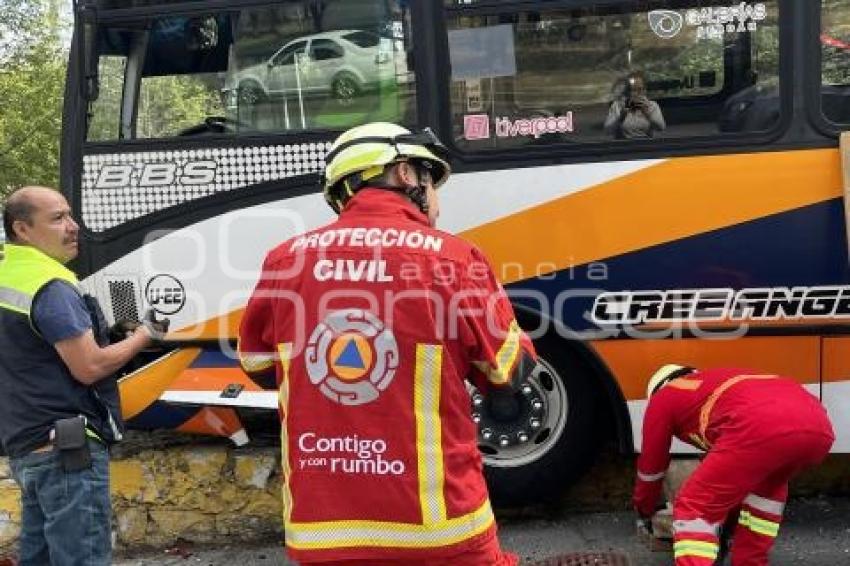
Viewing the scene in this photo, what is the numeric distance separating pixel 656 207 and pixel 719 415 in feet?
3.30

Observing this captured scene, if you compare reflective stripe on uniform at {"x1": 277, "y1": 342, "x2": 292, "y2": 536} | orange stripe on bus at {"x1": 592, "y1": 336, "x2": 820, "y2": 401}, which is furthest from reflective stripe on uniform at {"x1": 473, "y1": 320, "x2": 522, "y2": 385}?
orange stripe on bus at {"x1": 592, "y1": 336, "x2": 820, "y2": 401}

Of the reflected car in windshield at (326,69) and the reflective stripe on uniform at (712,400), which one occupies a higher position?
the reflected car in windshield at (326,69)

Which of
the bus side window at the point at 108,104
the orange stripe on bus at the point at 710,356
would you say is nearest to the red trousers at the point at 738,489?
the orange stripe on bus at the point at 710,356

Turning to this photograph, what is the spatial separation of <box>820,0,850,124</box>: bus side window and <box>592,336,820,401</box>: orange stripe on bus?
970 millimetres

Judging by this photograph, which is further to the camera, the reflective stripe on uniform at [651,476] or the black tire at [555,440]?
the black tire at [555,440]

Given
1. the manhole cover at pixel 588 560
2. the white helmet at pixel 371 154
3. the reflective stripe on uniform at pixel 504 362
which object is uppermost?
the white helmet at pixel 371 154

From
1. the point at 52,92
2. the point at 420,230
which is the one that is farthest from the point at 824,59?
the point at 52,92

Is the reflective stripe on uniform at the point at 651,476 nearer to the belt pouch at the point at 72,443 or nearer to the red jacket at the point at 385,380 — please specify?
the red jacket at the point at 385,380

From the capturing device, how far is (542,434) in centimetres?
442

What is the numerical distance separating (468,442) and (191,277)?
2.74m

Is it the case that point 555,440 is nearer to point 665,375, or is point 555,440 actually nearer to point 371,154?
point 665,375

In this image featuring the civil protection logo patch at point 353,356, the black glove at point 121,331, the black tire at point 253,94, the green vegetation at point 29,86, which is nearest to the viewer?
the civil protection logo patch at point 353,356

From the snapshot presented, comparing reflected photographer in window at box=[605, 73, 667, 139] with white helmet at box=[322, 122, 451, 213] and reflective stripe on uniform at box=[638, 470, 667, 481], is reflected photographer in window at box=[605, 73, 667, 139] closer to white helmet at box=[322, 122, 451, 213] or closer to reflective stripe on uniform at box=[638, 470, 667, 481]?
reflective stripe on uniform at box=[638, 470, 667, 481]

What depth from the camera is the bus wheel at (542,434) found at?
436cm
